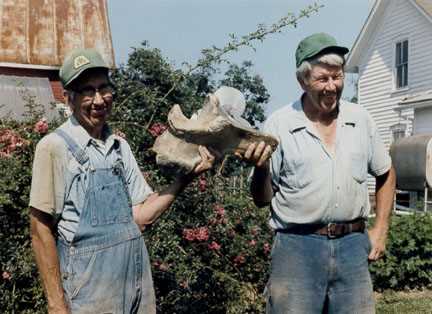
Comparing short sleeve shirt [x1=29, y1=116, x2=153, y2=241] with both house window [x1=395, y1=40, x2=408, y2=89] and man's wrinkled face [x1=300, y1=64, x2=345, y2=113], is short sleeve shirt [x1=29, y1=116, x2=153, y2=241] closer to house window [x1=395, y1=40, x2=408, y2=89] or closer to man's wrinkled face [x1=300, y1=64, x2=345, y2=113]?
man's wrinkled face [x1=300, y1=64, x2=345, y2=113]

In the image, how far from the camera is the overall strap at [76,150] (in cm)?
265

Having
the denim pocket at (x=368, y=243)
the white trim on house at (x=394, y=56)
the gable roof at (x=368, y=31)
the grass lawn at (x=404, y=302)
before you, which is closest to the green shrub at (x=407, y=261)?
the grass lawn at (x=404, y=302)

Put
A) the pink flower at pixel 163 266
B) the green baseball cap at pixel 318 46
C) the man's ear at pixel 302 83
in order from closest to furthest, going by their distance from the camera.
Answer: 1. the green baseball cap at pixel 318 46
2. the man's ear at pixel 302 83
3. the pink flower at pixel 163 266

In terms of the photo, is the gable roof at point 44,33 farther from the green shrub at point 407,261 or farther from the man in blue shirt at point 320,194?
the man in blue shirt at point 320,194

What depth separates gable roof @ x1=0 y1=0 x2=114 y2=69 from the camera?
12.2 m

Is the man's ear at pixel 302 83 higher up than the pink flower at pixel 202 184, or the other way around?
the man's ear at pixel 302 83

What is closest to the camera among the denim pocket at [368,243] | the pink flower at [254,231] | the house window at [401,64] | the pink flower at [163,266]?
the denim pocket at [368,243]

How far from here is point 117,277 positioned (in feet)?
8.72

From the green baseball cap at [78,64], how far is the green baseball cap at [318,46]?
3.73 ft

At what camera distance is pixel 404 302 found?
24.9 feet

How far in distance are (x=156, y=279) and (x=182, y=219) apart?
53 centimetres

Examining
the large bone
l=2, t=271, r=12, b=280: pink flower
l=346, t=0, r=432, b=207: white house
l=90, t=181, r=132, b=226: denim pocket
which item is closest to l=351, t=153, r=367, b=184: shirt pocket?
the large bone

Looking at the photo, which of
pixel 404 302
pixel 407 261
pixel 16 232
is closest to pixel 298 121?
pixel 16 232

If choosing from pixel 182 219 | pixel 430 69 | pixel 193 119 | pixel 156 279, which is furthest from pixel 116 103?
pixel 430 69
